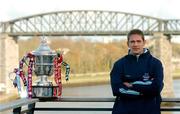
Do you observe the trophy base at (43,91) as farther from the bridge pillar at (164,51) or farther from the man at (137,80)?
the bridge pillar at (164,51)

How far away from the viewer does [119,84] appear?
18.3ft

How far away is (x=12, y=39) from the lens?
79.1 metres

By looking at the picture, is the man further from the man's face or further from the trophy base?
the trophy base

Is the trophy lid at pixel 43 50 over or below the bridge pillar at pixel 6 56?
over

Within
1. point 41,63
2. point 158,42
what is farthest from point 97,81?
point 41,63

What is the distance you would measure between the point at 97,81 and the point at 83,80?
14.9 ft

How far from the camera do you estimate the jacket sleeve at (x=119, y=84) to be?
18.2ft

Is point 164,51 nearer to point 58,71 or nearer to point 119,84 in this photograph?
point 58,71

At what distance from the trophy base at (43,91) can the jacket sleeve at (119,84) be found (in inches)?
79.9

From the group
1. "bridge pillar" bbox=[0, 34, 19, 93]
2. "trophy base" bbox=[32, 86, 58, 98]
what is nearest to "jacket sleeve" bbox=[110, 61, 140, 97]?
"trophy base" bbox=[32, 86, 58, 98]

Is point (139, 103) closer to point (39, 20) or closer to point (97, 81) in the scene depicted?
point (39, 20)

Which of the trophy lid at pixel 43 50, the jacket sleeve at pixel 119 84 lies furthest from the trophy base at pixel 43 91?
the jacket sleeve at pixel 119 84

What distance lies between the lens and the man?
5.50 meters

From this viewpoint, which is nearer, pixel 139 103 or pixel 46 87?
pixel 139 103
